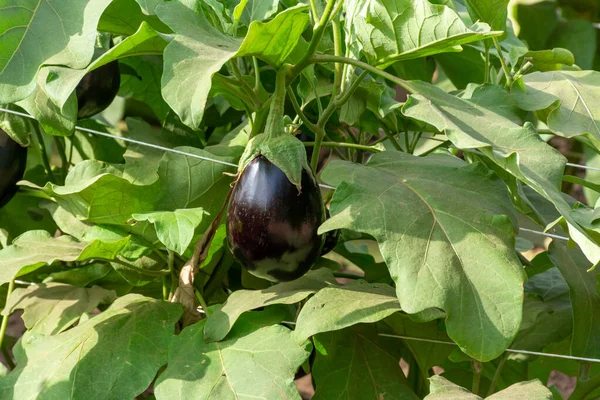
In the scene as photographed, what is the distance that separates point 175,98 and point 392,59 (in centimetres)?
26

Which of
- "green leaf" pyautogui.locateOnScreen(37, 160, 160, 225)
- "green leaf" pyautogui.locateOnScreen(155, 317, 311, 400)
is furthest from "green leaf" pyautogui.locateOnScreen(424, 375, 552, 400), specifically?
"green leaf" pyautogui.locateOnScreen(37, 160, 160, 225)

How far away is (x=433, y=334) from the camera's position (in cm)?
83

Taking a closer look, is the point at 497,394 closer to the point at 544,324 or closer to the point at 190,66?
the point at 544,324

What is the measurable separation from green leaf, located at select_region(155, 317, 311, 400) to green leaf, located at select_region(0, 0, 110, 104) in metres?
0.26

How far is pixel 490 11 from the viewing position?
823mm

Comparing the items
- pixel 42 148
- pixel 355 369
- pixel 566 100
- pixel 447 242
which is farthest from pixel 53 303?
pixel 566 100

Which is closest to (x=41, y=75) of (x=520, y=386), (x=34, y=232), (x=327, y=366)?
(x=34, y=232)

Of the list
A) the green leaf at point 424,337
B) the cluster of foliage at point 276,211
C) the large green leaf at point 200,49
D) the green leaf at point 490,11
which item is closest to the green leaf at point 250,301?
the cluster of foliage at point 276,211

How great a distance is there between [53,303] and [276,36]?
41 cm

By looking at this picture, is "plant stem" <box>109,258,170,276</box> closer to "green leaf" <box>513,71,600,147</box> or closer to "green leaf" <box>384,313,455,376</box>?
"green leaf" <box>384,313,455,376</box>

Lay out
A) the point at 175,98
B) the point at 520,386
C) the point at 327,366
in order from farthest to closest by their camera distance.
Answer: the point at 327,366
the point at 520,386
the point at 175,98

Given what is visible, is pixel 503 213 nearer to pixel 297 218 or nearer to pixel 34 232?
pixel 297 218

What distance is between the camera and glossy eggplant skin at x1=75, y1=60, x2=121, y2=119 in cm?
82

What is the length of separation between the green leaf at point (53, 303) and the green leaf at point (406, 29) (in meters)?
0.39
